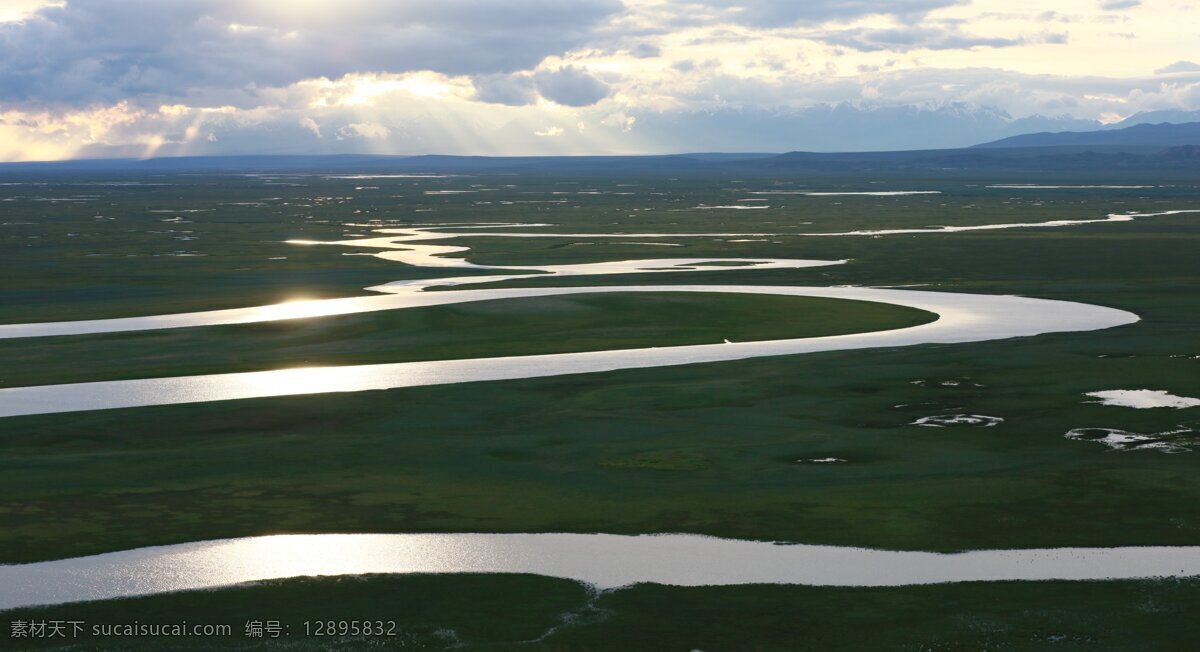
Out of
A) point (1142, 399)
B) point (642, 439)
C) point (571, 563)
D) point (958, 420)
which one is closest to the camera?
point (571, 563)

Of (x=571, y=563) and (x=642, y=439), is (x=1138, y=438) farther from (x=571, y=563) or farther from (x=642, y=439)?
(x=571, y=563)

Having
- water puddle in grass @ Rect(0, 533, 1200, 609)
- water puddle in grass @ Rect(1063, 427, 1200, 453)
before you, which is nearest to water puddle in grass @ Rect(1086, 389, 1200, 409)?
water puddle in grass @ Rect(1063, 427, 1200, 453)

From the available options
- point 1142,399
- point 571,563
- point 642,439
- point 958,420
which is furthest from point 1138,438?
point 571,563

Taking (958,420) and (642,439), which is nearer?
(642,439)

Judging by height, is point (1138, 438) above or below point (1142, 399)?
above

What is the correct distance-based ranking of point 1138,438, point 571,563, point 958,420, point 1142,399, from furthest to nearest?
point 1142,399
point 958,420
point 1138,438
point 571,563

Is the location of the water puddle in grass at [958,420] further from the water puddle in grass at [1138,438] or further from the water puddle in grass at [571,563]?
the water puddle in grass at [571,563]
